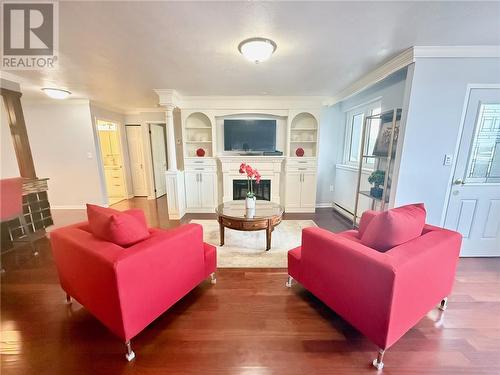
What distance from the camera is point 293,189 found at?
14.1ft

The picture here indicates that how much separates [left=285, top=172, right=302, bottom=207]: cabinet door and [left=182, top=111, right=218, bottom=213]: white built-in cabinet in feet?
4.98

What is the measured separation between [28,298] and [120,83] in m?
2.88

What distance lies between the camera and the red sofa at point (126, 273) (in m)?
1.22

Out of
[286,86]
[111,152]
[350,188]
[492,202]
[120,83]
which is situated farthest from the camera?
[111,152]

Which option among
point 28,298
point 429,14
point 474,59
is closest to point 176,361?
point 28,298

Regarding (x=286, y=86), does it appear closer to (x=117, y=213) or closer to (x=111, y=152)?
(x=117, y=213)

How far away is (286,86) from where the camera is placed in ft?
10.9

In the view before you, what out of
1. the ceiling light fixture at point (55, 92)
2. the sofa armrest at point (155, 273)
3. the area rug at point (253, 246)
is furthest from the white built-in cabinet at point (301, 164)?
the ceiling light fixture at point (55, 92)

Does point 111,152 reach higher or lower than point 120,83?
lower

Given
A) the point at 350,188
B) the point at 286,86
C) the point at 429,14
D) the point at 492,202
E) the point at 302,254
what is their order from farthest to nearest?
the point at 350,188, the point at 286,86, the point at 492,202, the point at 302,254, the point at 429,14

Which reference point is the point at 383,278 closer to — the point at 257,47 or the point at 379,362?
the point at 379,362

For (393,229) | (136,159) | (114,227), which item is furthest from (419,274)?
(136,159)

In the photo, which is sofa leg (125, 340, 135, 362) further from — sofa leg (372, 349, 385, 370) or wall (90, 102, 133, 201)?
wall (90, 102, 133, 201)

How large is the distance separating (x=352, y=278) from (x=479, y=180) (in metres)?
2.29
